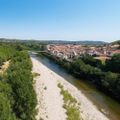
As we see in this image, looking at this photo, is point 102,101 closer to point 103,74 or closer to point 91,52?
point 103,74

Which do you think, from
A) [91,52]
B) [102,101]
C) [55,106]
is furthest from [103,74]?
[91,52]

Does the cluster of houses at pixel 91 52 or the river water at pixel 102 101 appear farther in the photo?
the cluster of houses at pixel 91 52

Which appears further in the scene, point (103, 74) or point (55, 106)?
point (103, 74)

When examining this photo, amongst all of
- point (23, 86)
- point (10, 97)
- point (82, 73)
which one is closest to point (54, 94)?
point (23, 86)

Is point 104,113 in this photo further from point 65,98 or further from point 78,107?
point 65,98

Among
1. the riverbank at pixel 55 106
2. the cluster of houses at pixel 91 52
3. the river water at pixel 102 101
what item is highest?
the riverbank at pixel 55 106

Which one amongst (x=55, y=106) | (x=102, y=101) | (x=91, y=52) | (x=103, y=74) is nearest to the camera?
(x=55, y=106)

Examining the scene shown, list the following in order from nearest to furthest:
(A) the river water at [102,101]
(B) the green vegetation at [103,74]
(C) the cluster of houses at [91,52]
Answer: (A) the river water at [102,101], (B) the green vegetation at [103,74], (C) the cluster of houses at [91,52]

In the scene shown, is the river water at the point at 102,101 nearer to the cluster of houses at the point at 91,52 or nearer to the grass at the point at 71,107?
the grass at the point at 71,107

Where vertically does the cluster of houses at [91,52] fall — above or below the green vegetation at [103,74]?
below

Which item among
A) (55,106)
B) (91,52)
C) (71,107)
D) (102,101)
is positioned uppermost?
(55,106)

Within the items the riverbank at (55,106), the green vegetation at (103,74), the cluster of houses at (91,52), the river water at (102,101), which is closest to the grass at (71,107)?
the riverbank at (55,106)

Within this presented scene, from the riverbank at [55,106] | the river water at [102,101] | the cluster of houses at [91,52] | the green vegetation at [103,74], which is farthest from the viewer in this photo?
the cluster of houses at [91,52]
